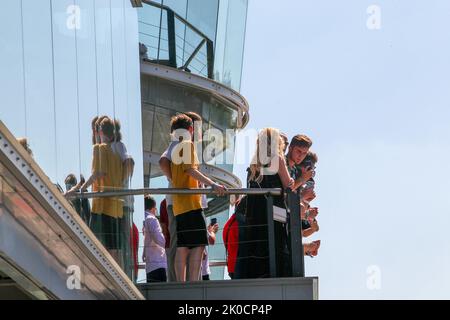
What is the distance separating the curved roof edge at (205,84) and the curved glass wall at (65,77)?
742cm

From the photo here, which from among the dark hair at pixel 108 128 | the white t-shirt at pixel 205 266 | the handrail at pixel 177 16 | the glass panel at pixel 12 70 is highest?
the handrail at pixel 177 16

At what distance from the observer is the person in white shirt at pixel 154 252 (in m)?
11.7

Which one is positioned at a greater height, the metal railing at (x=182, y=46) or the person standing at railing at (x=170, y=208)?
the metal railing at (x=182, y=46)

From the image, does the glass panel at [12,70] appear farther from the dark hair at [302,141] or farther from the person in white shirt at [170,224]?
the dark hair at [302,141]

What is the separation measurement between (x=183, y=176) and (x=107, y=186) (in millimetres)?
1015

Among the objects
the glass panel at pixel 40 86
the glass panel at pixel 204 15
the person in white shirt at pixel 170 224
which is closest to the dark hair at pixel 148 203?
the person in white shirt at pixel 170 224

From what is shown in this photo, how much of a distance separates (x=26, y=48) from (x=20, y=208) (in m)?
0.91

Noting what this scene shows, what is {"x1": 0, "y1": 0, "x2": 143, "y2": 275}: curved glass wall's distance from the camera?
668cm

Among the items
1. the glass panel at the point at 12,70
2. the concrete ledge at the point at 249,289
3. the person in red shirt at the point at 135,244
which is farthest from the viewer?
the person in red shirt at the point at 135,244

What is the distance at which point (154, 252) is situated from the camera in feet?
38.5

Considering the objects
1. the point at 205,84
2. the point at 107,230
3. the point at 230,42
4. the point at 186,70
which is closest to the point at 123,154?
the point at 107,230

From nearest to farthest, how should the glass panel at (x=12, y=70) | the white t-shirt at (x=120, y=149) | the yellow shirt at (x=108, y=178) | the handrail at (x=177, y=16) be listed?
Result: the glass panel at (x=12, y=70), the yellow shirt at (x=108, y=178), the white t-shirt at (x=120, y=149), the handrail at (x=177, y=16)
